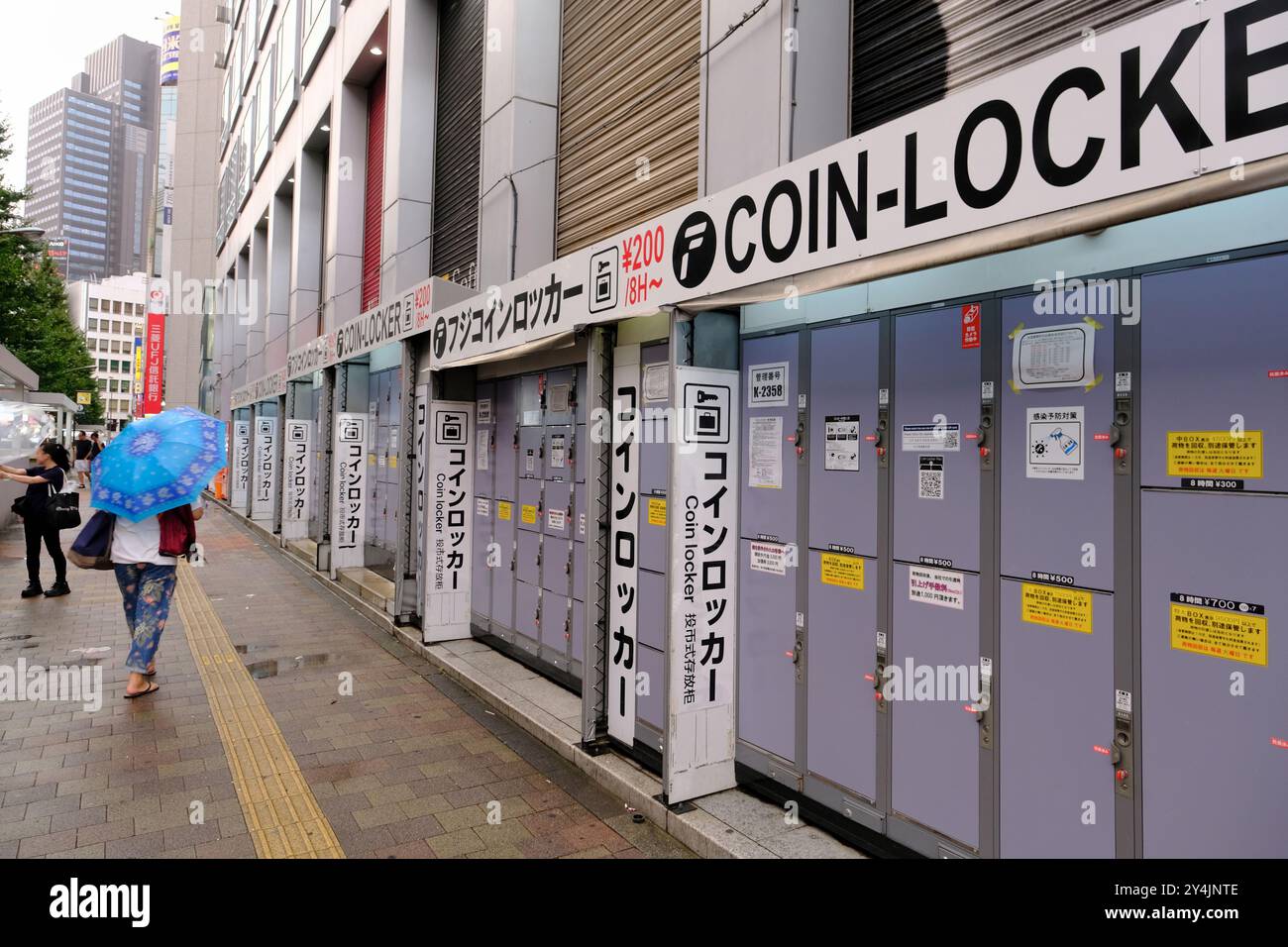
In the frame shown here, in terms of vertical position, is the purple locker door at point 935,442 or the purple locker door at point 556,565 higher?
the purple locker door at point 935,442

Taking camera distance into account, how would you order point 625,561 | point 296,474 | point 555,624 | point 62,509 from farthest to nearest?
point 296,474
point 62,509
point 555,624
point 625,561

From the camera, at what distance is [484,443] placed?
7941 millimetres

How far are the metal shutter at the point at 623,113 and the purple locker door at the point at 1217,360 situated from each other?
11.8 ft

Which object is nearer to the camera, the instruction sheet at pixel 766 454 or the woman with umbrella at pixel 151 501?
the instruction sheet at pixel 766 454

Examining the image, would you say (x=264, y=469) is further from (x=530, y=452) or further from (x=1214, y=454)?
(x=1214, y=454)

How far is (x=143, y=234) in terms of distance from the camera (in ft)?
605

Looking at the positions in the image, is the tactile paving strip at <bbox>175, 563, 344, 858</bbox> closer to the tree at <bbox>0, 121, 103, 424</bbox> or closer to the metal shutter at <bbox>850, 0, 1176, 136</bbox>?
the metal shutter at <bbox>850, 0, 1176, 136</bbox>

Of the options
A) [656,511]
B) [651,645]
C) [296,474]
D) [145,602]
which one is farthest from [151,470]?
[296,474]

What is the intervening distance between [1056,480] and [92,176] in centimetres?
23579

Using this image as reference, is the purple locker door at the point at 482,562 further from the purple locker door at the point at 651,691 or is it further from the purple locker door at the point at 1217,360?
the purple locker door at the point at 1217,360

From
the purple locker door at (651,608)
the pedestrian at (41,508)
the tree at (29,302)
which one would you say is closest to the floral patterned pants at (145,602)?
the pedestrian at (41,508)

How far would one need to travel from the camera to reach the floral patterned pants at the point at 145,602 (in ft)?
19.9

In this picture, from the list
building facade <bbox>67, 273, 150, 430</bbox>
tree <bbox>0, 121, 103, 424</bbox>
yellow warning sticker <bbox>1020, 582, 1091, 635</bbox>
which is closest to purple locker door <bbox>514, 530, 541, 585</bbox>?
yellow warning sticker <bbox>1020, 582, 1091, 635</bbox>

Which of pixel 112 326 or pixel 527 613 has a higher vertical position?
pixel 112 326
